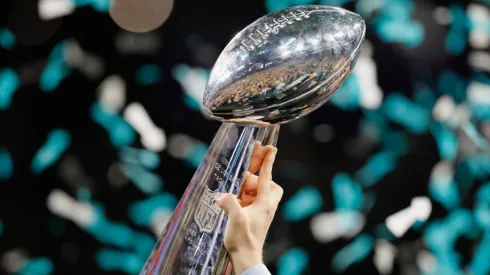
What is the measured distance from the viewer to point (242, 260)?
44cm

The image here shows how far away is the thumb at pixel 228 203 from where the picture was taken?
1.37 feet

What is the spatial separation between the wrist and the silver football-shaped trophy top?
0.12 metres

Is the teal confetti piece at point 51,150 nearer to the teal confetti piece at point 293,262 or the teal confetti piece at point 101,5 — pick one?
the teal confetti piece at point 101,5

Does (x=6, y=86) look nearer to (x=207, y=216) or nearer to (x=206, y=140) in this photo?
(x=206, y=140)

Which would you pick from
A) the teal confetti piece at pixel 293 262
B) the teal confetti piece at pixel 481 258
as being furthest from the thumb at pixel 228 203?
the teal confetti piece at pixel 481 258

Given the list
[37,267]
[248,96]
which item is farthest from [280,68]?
[37,267]

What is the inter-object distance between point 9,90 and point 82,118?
16 centimetres

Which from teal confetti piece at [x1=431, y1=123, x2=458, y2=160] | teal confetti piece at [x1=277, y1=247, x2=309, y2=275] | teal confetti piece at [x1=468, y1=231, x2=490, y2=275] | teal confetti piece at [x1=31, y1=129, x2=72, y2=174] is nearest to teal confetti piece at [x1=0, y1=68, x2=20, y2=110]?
teal confetti piece at [x1=31, y1=129, x2=72, y2=174]

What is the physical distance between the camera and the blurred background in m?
1.07

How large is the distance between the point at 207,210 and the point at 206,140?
2.41 ft

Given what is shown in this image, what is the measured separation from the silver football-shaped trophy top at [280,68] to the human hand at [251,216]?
62 millimetres

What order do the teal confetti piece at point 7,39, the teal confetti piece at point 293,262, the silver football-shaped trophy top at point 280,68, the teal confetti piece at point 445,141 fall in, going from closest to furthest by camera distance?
the silver football-shaped trophy top at point 280,68, the teal confetti piece at point 7,39, the teal confetti piece at point 293,262, the teal confetti piece at point 445,141

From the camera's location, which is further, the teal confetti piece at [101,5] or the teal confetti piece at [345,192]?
the teal confetti piece at [345,192]

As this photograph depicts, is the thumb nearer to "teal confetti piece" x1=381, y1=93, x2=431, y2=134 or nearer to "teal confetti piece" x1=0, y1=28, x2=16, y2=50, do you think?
"teal confetti piece" x1=0, y1=28, x2=16, y2=50
